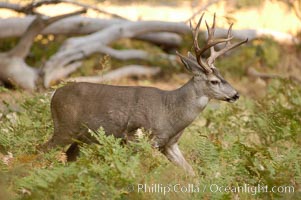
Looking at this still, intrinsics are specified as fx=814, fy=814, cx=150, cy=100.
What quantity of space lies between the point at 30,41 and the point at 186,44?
3.94 metres

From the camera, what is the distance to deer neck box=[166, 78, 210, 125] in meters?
8.91

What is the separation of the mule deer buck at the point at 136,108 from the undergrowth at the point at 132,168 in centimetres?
33

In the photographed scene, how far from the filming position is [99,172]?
6.98 meters

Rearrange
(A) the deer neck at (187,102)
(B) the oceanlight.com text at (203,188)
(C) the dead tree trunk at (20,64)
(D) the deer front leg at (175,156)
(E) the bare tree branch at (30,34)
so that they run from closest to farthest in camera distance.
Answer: (B) the oceanlight.com text at (203,188) → (D) the deer front leg at (175,156) → (A) the deer neck at (187,102) → (E) the bare tree branch at (30,34) → (C) the dead tree trunk at (20,64)

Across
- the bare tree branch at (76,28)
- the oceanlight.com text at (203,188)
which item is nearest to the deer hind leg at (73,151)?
the oceanlight.com text at (203,188)

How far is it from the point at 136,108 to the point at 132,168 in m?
1.83

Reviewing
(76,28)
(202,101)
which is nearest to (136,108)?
(202,101)

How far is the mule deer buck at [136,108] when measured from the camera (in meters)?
8.72

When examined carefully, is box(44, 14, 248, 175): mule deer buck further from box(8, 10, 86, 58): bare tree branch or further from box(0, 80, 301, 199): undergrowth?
box(8, 10, 86, 58): bare tree branch

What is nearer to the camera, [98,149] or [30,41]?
[98,149]

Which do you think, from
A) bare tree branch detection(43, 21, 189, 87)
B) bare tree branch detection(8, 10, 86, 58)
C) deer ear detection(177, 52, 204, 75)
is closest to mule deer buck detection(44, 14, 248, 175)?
deer ear detection(177, 52, 204, 75)

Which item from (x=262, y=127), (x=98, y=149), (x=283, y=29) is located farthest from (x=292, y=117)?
(x=283, y=29)

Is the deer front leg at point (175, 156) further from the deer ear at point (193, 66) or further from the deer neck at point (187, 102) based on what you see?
the deer ear at point (193, 66)

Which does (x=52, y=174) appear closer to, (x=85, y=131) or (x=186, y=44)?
(x=85, y=131)
